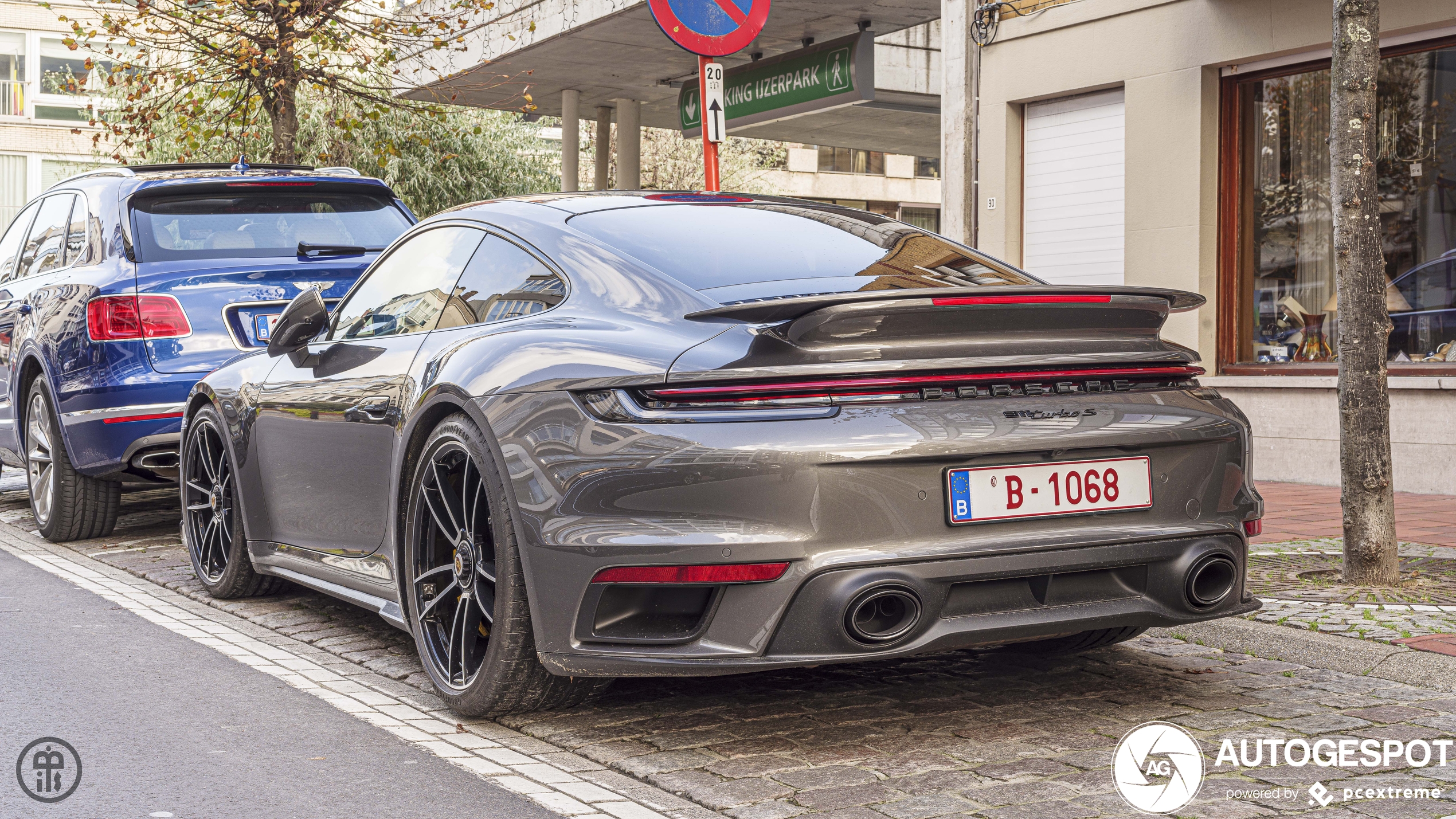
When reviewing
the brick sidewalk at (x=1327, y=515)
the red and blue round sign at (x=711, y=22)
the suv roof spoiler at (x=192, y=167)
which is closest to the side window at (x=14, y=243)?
the suv roof spoiler at (x=192, y=167)

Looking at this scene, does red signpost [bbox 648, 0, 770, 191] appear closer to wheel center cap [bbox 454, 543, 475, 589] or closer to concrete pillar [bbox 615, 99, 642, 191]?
wheel center cap [bbox 454, 543, 475, 589]

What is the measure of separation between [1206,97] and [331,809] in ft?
29.8

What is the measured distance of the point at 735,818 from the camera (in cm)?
332

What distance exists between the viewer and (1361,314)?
5.84m

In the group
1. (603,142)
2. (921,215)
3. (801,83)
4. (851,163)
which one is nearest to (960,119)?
(801,83)

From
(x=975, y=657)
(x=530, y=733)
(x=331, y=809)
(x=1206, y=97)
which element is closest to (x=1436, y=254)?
(x=1206, y=97)

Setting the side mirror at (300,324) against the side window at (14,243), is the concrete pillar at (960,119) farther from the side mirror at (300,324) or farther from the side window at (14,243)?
the side mirror at (300,324)

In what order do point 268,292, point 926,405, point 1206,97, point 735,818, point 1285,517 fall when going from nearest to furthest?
1. point 735,818
2. point 926,405
3. point 268,292
4. point 1285,517
5. point 1206,97

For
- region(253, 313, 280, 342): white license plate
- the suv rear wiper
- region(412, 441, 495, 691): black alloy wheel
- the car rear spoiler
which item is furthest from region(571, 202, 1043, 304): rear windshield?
the suv rear wiper

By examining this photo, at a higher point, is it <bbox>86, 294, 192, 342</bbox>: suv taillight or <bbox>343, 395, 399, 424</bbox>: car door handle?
<bbox>86, 294, 192, 342</bbox>: suv taillight

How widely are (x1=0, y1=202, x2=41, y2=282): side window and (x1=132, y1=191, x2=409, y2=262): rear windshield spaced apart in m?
2.01

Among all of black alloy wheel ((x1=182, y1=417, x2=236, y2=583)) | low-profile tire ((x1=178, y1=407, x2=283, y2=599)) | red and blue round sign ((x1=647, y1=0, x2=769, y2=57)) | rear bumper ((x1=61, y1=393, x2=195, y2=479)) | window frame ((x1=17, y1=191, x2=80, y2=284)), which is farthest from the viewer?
window frame ((x1=17, y1=191, x2=80, y2=284))

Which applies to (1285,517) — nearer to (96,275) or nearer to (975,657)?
(975,657)

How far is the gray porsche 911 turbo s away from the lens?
3.53 meters
